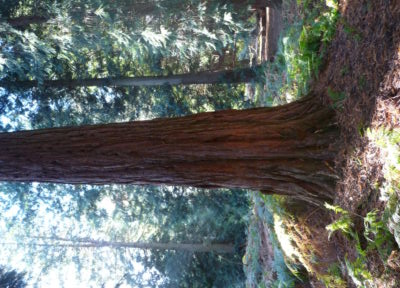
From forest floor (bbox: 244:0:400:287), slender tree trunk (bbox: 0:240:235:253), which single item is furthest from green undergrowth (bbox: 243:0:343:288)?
slender tree trunk (bbox: 0:240:235:253)

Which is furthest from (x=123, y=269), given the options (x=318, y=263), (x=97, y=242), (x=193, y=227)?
(x=318, y=263)

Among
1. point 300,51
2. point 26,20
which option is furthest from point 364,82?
point 26,20

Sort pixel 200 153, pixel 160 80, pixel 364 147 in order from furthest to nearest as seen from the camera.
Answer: pixel 160 80, pixel 200 153, pixel 364 147

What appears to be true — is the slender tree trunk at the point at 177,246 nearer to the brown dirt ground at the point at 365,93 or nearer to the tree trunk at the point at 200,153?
the brown dirt ground at the point at 365,93

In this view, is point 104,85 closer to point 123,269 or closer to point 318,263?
point 123,269

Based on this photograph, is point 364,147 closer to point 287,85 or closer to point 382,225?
point 382,225

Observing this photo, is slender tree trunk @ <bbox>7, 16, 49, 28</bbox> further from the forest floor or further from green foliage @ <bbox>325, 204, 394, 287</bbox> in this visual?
green foliage @ <bbox>325, 204, 394, 287</bbox>

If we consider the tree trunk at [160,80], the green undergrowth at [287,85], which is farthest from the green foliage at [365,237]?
the tree trunk at [160,80]

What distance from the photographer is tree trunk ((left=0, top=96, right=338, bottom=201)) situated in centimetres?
455

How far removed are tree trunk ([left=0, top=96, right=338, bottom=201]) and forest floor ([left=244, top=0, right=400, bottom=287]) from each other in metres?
0.27

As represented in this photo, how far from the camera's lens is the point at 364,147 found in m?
4.10

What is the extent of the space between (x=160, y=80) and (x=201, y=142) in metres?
8.56

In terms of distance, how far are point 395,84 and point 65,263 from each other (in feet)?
59.8

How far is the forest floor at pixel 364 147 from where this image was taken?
3.76 m
